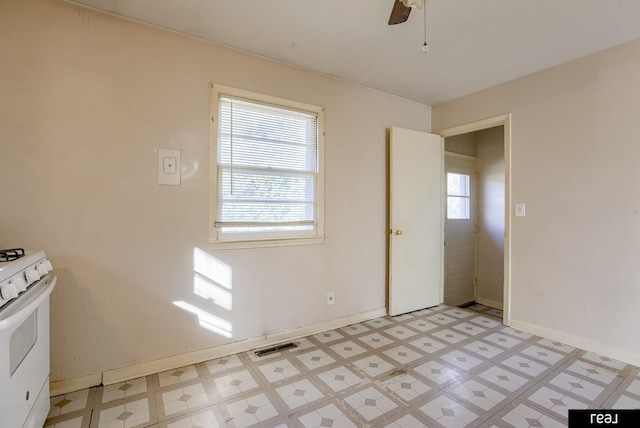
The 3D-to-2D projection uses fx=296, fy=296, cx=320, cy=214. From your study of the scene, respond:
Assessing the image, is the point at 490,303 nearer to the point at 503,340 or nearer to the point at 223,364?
the point at 503,340

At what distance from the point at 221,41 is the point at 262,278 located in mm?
1971

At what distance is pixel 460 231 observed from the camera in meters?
4.28

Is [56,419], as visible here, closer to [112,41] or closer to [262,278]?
[262,278]

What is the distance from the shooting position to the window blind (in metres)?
2.44

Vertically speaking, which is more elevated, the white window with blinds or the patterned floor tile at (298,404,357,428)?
the white window with blinds

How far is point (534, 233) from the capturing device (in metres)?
2.86

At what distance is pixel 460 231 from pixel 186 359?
148 inches

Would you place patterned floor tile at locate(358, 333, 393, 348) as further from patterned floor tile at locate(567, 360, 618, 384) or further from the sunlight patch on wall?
patterned floor tile at locate(567, 360, 618, 384)

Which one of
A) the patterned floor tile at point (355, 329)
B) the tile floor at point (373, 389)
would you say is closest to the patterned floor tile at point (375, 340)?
the tile floor at point (373, 389)

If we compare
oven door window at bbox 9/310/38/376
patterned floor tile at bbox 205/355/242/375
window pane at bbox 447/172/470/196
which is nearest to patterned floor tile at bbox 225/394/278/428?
patterned floor tile at bbox 205/355/242/375

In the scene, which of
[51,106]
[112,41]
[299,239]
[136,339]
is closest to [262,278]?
[299,239]

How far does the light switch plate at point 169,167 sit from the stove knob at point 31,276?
944 mm

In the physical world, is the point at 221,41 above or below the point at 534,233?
above

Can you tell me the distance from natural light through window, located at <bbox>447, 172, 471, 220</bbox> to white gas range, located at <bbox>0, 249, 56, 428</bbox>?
4209 millimetres
